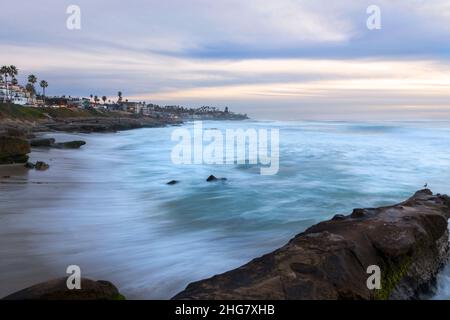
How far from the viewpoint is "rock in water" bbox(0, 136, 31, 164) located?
2016 centimetres

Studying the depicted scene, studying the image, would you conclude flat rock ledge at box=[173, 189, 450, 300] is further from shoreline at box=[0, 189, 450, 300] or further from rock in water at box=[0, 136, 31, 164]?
rock in water at box=[0, 136, 31, 164]

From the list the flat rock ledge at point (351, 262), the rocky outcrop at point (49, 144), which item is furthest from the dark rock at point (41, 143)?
the flat rock ledge at point (351, 262)

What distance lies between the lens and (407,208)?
796 centimetres

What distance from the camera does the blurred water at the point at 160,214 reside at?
773 cm

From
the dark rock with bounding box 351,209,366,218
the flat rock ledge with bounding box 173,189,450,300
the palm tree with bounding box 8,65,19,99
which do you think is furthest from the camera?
the palm tree with bounding box 8,65,19,99

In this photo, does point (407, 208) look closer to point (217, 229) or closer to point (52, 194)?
point (217, 229)

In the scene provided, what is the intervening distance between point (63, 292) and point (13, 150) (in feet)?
59.9

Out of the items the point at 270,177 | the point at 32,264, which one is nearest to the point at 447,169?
the point at 270,177

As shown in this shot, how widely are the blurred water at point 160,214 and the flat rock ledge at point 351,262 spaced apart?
809mm

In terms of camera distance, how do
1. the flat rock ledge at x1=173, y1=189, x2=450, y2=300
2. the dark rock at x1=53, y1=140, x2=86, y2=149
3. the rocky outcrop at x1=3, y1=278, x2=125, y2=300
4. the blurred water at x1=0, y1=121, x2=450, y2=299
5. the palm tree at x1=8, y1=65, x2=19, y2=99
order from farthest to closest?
the palm tree at x1=8, y1=65, x2=19, y2=99, the dark rock at x1=53, y1=140, x2=86, y2=149, the blurred water at x1=0, y1=121, x2=450, y2=299, the flat rock ledge at x1=173, y1=189, x2=450, y2=300, the rocky outcrop at x1=3, y1=278, x2=125, y2=300

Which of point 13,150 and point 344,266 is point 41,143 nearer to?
point 13,150

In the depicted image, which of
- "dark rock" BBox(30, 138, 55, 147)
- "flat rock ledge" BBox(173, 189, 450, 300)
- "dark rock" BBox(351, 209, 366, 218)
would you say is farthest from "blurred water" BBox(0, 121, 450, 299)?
"dark rock" BBox(30, 138, 55, 147)

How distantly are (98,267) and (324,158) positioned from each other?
25.3 m

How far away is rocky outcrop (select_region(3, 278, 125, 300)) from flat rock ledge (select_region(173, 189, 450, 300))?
1.03 metres
